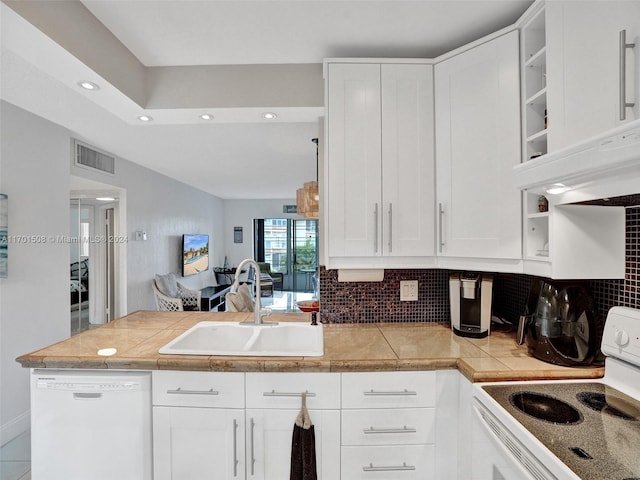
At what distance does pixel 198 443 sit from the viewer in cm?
142

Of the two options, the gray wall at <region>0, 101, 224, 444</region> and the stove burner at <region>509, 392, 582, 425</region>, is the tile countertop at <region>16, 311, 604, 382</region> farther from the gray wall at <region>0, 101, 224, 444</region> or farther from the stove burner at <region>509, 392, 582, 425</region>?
the gray wall at <region>0, 101, 224, 444</region>

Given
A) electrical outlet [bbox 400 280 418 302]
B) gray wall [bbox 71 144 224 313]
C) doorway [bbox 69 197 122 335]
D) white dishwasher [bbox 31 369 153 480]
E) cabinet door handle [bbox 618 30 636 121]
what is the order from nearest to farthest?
cabinet door handle [bbox 618 30 636 121] → white dishwasher [bbox 31 369 153 480] → electrical outlet [bbox 400 280 418 302] → doorway [bbox 69 197 122 335] → gray wall [bbox 71 144 224 313]

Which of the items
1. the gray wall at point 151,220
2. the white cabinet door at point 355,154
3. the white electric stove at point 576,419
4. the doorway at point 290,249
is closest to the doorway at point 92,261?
the gray wall at point 151,220

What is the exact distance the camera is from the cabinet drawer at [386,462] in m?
1.41

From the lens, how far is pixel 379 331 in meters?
1.83

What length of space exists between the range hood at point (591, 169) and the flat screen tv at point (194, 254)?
18.5 ft

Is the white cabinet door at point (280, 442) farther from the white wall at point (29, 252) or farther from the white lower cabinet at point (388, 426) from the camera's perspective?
the white wall at point (29, 252)

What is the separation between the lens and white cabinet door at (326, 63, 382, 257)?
173 centimetres

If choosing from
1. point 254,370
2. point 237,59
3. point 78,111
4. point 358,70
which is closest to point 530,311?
point 254,370

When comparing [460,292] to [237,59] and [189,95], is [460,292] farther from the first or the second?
[189,95]

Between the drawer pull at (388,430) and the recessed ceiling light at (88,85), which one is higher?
the recessed ceiling light at (88,85)

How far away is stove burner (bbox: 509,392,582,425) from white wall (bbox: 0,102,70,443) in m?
3.20

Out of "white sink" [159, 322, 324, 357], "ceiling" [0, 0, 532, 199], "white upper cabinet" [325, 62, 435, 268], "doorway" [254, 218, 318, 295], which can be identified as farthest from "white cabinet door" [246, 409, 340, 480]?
"doorway" [254, 218, 318, 295]

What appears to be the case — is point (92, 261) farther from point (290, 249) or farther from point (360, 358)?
point (290, 249)
